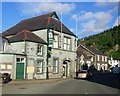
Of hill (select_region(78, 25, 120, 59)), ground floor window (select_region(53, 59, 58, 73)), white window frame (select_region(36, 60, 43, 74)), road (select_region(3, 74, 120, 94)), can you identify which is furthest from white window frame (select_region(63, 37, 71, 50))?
hill (select_region(78, 25, 120, 59))

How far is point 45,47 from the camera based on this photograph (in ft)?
129

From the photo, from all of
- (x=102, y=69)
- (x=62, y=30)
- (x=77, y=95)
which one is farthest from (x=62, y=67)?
(x=102, y=69)

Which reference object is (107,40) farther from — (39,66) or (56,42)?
(39,66)

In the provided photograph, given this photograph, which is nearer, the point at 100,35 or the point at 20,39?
the point at 20,39

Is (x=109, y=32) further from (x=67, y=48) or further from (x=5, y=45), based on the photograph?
(x=5, y=45)

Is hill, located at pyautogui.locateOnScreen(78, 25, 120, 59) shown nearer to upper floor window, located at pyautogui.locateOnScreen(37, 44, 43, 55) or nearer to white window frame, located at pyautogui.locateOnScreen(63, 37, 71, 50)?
white window frame, located at pyautogui.locateOnScreen(63, 37, 71, 50)

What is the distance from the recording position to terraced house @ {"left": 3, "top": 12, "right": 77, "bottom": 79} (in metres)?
36.0

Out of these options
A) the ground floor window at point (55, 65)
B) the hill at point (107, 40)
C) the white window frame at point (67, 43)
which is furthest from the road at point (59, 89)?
the hill at point (107, 40)

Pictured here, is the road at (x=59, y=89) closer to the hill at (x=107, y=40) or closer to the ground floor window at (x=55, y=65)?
the ground floor window at (x=55, y=65)

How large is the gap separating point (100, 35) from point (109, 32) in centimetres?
688

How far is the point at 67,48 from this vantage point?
145ft

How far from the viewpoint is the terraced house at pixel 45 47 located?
3603 centimetres

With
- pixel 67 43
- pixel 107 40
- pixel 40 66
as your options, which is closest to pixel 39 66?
pixel 40 66

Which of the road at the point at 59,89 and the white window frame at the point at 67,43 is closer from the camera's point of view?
the road at the point at 59,89
